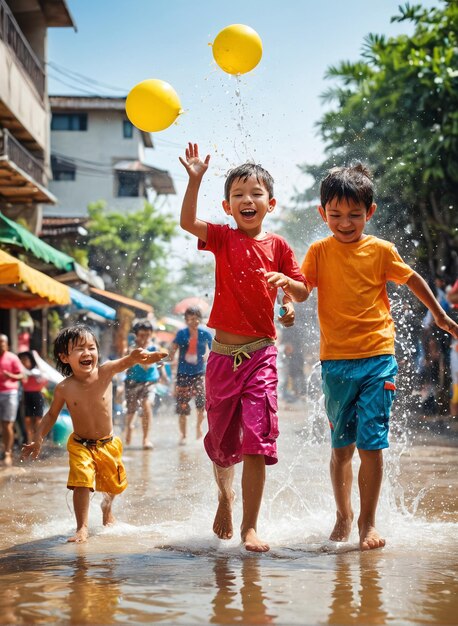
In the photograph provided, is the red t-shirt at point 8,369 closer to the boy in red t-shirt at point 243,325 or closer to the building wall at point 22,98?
the building wall at point 22,98

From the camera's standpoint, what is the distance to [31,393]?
37.7 feet

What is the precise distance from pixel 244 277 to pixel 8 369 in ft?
21.0

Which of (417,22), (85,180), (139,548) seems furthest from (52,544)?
(85,180)

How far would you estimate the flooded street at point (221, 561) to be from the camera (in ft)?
9.45

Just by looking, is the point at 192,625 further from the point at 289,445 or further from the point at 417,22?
the point at 417,22

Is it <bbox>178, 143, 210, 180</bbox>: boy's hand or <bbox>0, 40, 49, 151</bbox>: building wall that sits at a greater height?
<bbox>0, 40, 49, 151</bbox>: building wall

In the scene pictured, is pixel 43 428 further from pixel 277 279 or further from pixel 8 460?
pixel 8 460

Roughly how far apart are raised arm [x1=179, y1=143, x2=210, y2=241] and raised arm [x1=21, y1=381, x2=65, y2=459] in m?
1.33

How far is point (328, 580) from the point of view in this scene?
11.0ft

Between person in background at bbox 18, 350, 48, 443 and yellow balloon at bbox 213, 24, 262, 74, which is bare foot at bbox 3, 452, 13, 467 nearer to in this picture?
person in background at bbox 18, 350, 48, 443

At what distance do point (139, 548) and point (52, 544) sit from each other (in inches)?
20.4

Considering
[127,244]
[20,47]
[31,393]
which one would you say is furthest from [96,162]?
[31,393]

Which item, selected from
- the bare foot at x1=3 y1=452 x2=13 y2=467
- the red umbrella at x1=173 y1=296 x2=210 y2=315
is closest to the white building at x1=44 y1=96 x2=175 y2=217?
the red umbrella at x1=173 y1=296 x2=210 y2=315

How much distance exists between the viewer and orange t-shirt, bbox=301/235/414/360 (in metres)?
4.40
